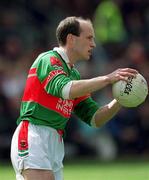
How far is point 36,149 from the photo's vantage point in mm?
8500

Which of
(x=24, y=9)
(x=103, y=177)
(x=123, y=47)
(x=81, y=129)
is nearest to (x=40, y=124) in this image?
(x=103, y=177)

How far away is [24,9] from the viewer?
19984 millimetres

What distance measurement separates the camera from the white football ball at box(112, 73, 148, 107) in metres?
8.33

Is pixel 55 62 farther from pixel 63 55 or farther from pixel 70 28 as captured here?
pixel 70 28

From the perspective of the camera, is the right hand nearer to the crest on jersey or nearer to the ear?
the crest on jersey

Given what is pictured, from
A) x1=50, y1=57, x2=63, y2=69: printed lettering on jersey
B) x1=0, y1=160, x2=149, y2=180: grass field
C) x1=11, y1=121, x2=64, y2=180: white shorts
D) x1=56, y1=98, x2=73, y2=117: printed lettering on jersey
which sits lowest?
x1=0, y1=160, x2=149, y2=180: grass field

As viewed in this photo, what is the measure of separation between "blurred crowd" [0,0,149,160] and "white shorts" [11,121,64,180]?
8.08 metres

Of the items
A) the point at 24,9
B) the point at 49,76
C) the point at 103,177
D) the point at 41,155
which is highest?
the point at 24,9

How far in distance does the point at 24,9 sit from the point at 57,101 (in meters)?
11.6

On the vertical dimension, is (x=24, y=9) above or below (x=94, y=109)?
above

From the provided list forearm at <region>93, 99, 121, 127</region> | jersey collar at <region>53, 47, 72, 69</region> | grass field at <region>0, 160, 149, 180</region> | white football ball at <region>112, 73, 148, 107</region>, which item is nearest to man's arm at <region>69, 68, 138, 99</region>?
white football ball at <region>112, 73, 148, 107</region>

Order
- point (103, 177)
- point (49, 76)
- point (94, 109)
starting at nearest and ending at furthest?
point (49, 76) → point (94, 109) → point (103, 177)

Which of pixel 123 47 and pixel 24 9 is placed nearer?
pixel 123 47

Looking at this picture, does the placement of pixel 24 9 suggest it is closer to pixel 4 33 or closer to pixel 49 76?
pixel 4 33
